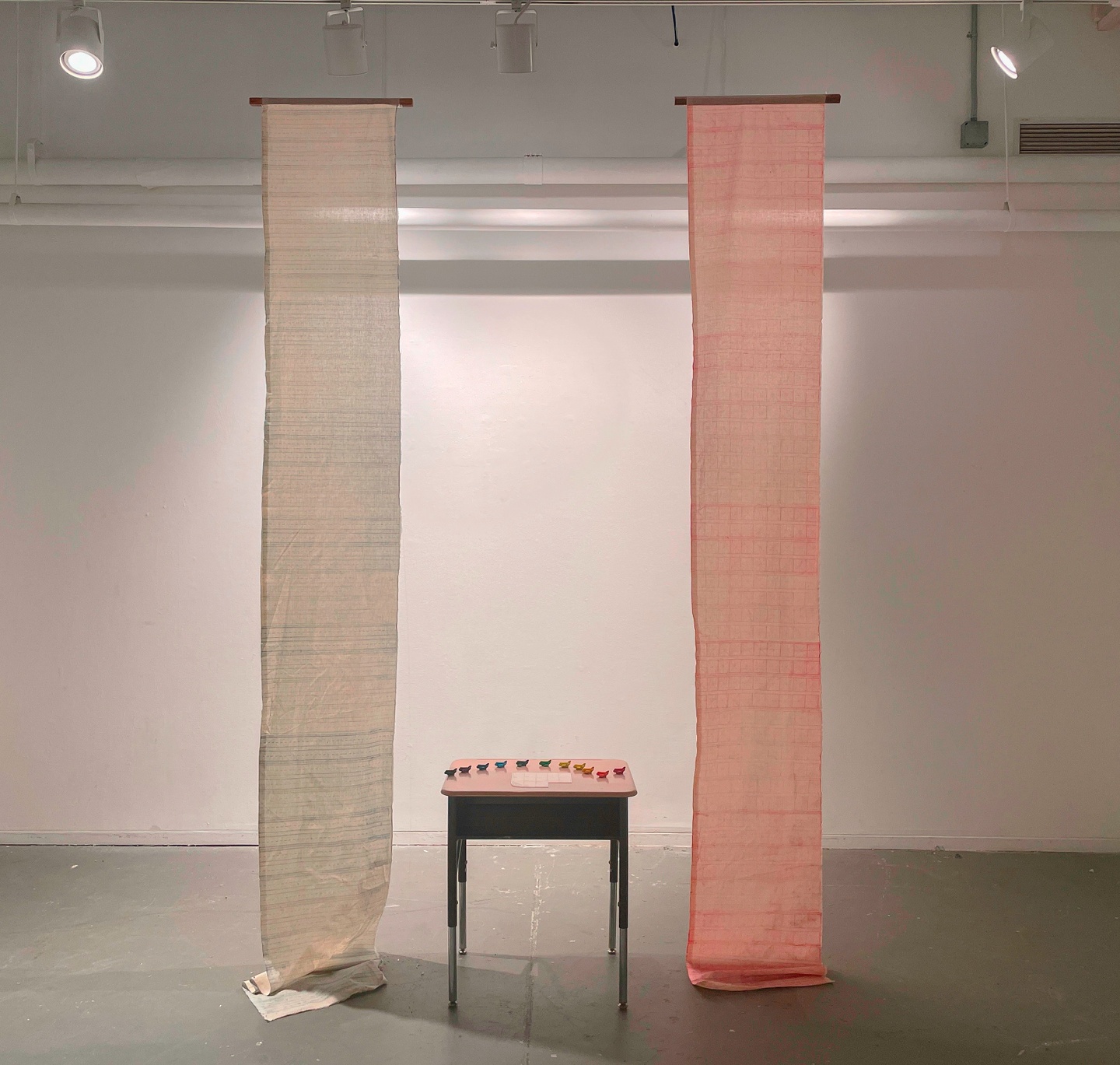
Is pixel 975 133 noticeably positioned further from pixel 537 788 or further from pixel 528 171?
pixel 537 788

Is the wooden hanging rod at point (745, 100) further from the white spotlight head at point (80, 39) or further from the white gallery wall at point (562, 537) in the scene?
the white spotlight head at point (80, 39)

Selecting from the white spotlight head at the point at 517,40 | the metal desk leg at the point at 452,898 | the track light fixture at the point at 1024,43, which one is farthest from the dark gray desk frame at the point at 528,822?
the track light fixture at the point at 1024,43

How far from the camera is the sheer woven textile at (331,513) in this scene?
3.32 m

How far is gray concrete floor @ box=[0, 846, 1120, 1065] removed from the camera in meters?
2.94

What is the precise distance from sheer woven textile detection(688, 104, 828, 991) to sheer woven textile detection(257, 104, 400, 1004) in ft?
3.69

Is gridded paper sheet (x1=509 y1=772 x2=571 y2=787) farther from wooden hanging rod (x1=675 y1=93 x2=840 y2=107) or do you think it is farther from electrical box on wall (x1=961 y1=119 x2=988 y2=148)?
electrical box on wall (x1=961 y1=119 x2=988 y2=148)

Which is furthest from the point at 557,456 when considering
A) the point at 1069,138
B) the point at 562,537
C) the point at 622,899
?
the point at 1069,138

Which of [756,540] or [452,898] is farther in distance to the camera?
[756,540]

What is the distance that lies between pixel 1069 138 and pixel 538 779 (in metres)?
4.29

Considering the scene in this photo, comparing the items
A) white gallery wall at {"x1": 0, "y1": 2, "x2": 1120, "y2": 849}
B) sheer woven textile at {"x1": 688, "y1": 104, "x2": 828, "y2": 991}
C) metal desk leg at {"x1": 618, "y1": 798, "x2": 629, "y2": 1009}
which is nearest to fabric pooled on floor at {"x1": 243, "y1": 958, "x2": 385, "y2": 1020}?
metal desk leg at {"x1": 618, "y1": 798, "x2": 629, "y2": 1009}

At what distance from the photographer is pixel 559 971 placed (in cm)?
345

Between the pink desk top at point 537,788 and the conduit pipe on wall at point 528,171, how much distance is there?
9.72ft

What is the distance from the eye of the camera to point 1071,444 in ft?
16.1

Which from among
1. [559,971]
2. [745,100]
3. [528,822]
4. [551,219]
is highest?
[551,219]
